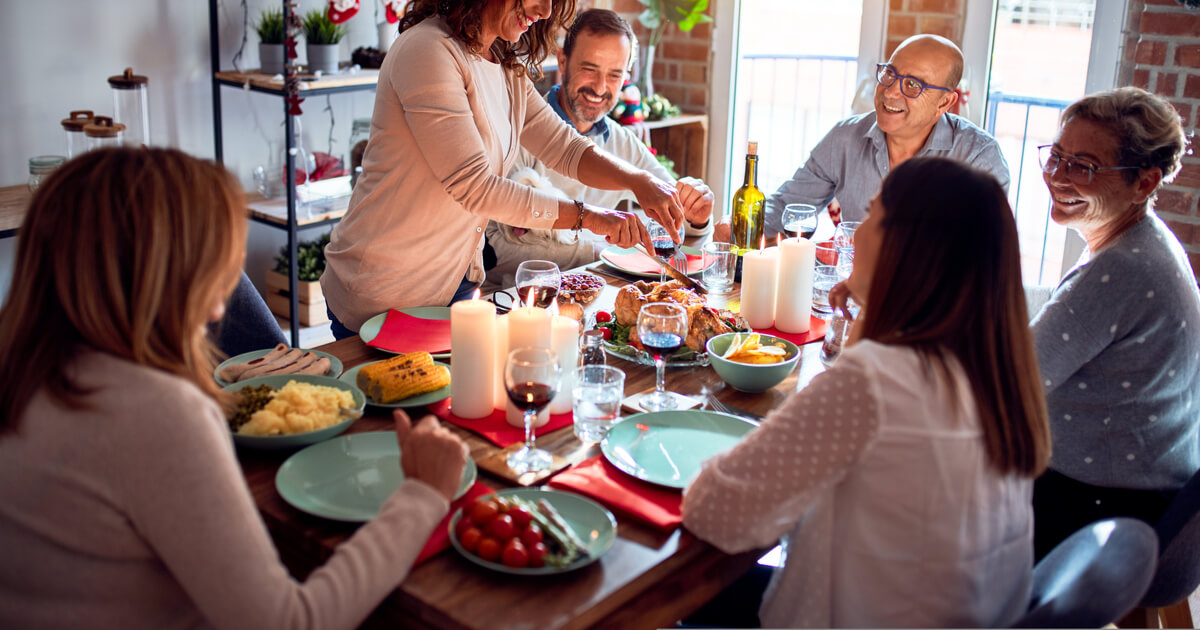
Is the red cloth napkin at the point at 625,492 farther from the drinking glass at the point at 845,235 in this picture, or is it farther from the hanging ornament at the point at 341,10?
the hanging ornament at the point at 341,10

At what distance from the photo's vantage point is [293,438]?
1474 mm

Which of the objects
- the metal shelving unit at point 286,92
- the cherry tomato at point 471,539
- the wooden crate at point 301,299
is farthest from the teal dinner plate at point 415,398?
the wooden crate at point 301,299

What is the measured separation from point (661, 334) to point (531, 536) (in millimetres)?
567

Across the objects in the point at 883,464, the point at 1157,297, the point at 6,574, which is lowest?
the point at 6,574

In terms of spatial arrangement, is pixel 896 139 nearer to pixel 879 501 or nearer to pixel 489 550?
pixel 879 501

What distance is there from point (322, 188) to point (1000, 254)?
3144 millimetres

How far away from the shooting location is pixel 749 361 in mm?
1812

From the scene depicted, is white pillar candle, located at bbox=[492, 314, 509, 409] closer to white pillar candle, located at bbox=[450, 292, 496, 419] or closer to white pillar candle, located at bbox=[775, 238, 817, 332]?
white pillar candle, located at bbox=[450, 292, 496, 419]

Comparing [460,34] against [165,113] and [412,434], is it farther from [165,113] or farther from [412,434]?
[165,113]

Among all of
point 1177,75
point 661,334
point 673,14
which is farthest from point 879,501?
point 673,14

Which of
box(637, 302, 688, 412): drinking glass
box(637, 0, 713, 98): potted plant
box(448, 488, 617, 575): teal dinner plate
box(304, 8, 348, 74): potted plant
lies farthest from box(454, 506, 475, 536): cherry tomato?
box(637, 0, 713, 98): potted plant

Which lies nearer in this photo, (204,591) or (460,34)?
(204,591)

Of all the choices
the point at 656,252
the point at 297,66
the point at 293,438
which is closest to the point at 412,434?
the point at 293,438

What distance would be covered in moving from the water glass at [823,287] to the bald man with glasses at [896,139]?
A: 1.71 ft
